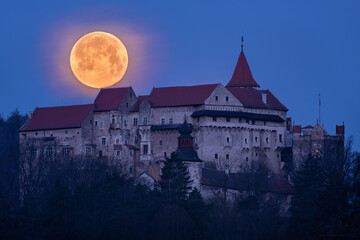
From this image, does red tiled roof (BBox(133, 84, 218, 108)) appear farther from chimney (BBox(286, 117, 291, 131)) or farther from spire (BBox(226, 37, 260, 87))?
chimney (BBox(286, 117, 291, 131))

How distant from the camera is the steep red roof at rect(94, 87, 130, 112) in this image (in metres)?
117

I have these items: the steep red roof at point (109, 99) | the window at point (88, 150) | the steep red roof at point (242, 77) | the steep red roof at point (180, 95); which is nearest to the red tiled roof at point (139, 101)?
the steep red roof at point (180, 95)

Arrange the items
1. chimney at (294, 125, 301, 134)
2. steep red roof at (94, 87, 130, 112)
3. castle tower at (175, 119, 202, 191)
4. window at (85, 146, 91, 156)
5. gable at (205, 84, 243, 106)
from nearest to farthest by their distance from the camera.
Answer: castle tower at (175, 119, 202, 191) → gable at (205, 84, 243, 106) → chimney at (294, 125, 301, 134) → window at (85, 146, 91, 156) → steep red roof at (94, 87, 130, 112)

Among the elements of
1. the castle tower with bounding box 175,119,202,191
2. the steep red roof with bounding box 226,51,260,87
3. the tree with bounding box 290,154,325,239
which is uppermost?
the steep red roof with bounding box 226,51,260,87

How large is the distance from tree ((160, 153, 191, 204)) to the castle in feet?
47.8

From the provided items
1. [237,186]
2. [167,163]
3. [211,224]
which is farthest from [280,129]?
[211,224]

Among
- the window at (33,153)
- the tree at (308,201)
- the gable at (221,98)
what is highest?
the gable at (221,98)

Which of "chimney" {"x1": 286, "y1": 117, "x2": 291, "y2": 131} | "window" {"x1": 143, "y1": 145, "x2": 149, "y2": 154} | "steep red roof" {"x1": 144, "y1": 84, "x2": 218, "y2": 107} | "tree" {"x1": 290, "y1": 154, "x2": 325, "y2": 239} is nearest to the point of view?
"tree" {"x1": 290, "y1": 154, "x2": 325, "y2": 239}

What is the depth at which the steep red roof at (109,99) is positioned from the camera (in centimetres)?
11740

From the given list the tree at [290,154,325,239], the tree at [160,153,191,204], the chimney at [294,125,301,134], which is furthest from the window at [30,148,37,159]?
the tree at [290,154,325,239]

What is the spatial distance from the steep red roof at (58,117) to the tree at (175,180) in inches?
948

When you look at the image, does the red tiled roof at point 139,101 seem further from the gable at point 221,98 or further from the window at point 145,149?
the gable at point 221,98

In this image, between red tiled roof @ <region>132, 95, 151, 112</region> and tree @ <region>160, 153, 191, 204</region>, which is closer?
tree @ <region>160, 153, 191, 204</region>

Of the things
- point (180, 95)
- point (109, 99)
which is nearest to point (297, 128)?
point (180, 95)
